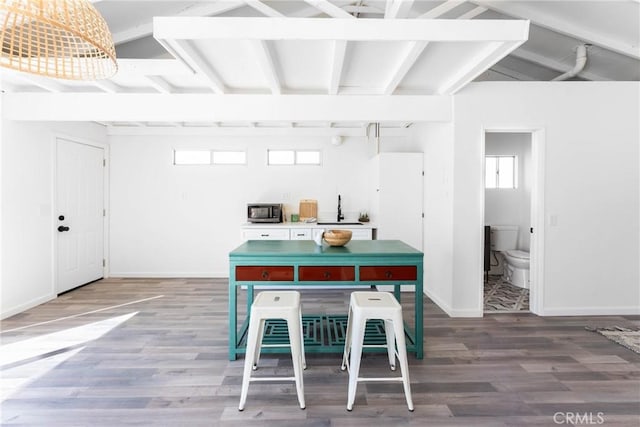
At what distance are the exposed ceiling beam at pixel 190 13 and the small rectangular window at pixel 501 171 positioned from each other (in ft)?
14.1

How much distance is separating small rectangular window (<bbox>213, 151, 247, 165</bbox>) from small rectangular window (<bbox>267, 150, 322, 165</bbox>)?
46 cm

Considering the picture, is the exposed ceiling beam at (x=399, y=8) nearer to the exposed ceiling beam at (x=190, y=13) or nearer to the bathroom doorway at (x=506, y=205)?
the exposed ceiling beam at (x=190, y=13)

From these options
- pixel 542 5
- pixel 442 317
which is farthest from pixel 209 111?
pixel 542 5

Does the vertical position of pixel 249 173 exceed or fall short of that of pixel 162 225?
it exceeds it

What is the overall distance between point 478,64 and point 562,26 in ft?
4.96

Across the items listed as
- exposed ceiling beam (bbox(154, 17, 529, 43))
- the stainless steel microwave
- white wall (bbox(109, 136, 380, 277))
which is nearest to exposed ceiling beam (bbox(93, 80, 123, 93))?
exposed ceiling beam (bbox(154, 17, 529, 43))

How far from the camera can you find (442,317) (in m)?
3.39

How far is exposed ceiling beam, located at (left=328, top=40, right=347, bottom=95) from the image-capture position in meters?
2.42

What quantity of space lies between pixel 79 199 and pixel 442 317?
4.89 metres

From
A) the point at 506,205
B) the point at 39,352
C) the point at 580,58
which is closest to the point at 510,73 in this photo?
the point at 580,58

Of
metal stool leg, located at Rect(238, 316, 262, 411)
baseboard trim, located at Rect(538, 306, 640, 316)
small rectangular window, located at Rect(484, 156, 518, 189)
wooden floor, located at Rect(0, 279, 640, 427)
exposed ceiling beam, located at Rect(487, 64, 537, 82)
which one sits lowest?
wooden floor, located at Rect(0, 279, 640, 427)

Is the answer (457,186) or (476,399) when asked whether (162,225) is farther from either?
(476,399)

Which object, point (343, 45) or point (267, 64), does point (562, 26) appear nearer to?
point (343, 45)

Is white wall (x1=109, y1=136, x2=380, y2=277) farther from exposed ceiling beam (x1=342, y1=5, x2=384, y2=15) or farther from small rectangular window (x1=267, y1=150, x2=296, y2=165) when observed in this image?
exposed ceiling beam (x1=342, y1=5, x2=384, y2=15)
